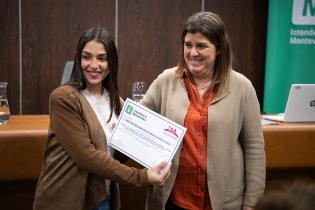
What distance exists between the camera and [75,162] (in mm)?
1577

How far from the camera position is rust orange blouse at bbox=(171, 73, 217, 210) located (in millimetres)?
1669

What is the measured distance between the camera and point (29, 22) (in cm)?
495

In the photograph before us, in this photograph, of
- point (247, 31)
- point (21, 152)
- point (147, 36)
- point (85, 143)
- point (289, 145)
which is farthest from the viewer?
point (247, 31)

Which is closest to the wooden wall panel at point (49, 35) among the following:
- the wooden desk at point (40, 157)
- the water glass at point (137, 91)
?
the water glass at point (137, 91)

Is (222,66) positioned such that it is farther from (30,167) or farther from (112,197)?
(30,167)

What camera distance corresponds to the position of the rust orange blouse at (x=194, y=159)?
5.48 ft

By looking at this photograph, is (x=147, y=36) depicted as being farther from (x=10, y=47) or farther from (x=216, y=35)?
(x=216, y=35)

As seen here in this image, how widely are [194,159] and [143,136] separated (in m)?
0.23

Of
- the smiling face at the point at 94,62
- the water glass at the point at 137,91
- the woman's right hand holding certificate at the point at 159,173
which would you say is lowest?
the woman's right hand holding certificate at the point at 159,173

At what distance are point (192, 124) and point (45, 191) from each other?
0.62m

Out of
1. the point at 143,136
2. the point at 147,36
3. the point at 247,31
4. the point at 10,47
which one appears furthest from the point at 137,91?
the point at 247,31

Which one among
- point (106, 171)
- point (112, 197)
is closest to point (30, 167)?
point (112, 197)

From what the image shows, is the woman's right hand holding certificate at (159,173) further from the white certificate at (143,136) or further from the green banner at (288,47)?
the green banner at (288,47)

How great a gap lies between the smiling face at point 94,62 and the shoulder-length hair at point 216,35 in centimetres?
33
